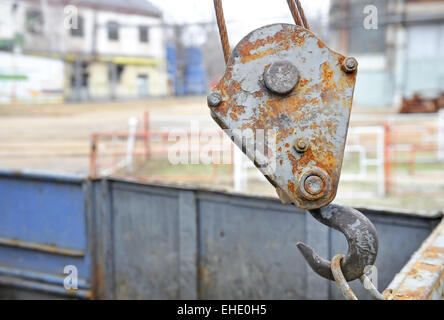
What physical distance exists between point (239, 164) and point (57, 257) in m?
3.56

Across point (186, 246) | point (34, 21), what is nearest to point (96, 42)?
point (34, 21)

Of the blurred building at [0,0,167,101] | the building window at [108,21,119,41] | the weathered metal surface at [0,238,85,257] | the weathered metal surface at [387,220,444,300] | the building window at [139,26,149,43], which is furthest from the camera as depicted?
the building window at [139,26,149,43]

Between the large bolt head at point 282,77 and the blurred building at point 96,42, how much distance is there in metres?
25.8

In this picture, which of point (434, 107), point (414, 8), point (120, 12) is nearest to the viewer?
point (434, 107)

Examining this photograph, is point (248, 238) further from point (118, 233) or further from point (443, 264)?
point (443, 264)

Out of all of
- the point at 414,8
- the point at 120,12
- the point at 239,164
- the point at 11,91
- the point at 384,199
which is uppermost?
the point at 120,12

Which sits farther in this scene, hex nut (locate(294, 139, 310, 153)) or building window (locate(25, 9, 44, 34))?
building window (locate(25, 9, 44, 34))

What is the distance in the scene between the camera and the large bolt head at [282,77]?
1.19 meters

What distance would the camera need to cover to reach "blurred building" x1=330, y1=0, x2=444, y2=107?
71.4 ft

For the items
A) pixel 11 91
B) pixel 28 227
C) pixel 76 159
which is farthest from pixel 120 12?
pixel 28 227

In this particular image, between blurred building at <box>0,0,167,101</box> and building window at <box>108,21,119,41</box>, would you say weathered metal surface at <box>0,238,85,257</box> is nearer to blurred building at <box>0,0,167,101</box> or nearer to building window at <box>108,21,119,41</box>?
blurred building at <box>0,0,167,101</box>

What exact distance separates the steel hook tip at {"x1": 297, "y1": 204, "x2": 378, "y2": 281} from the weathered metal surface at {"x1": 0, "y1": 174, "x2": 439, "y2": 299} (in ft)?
4.32

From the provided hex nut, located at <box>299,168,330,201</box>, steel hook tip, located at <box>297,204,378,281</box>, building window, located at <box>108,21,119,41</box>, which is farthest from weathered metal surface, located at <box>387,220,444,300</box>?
building window, located at <box>108,21,119,41</box>

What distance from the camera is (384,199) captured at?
6.54 m
